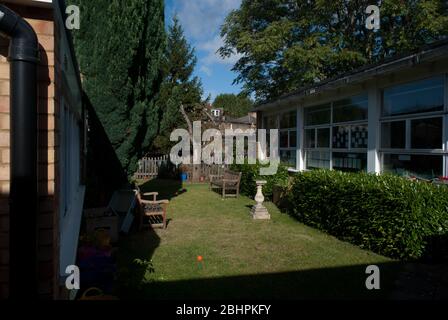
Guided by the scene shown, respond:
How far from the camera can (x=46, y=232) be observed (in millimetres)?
2365

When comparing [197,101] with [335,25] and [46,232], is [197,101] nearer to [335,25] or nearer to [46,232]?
[335,25]

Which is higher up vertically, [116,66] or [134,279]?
[116,66]

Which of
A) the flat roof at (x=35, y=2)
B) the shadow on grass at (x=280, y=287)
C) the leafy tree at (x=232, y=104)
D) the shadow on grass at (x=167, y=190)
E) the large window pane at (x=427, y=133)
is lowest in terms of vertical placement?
the shadow on grass at (x=280, y=287)

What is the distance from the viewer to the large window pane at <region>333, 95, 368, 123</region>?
26.9 ft

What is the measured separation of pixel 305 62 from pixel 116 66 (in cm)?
1187

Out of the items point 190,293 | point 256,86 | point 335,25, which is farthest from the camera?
point 256,86

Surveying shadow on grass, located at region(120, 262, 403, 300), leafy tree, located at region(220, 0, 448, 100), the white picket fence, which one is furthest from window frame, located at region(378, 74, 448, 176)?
the white picket fence

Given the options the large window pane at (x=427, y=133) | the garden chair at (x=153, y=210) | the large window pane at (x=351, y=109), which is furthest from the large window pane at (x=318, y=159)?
the garden chair at (x=153, y=210)

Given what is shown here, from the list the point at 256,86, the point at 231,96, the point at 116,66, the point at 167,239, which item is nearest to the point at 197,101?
the point at 256,86

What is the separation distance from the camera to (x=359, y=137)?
27.7ft

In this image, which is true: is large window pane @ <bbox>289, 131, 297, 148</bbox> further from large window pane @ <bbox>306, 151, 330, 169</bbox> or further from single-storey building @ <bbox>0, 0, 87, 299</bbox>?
single-storey building @ <bbox>0, 0, 87, 299</bbox>

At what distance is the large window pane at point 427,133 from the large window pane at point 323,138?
11.2 ft

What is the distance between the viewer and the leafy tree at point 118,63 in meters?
7.63

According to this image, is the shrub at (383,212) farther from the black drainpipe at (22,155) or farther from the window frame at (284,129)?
the black drainpipe at (22,155)
